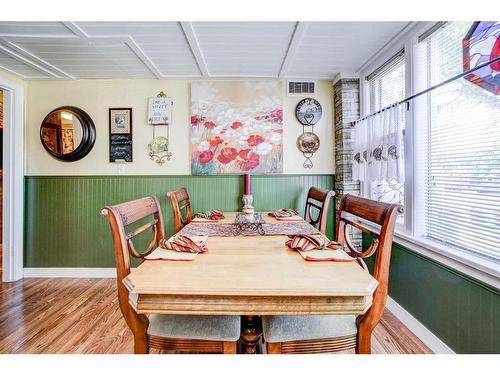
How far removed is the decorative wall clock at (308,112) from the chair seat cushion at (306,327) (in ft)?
7.56

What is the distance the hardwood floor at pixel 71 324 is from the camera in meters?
1.79

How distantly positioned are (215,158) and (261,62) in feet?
3.61

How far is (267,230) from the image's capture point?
5.65 feet

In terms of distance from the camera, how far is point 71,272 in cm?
Answer: 308

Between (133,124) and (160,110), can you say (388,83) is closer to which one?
(160,110)

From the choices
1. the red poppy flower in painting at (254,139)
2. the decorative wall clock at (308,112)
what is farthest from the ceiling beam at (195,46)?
the decorative wall clock at (308,112)

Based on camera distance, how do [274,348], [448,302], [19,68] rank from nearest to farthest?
[274,348], [448,302], [19,68]

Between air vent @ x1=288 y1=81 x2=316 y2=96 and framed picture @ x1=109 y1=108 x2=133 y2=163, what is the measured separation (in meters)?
1.84

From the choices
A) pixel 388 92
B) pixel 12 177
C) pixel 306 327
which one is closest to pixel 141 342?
pixel 306 327

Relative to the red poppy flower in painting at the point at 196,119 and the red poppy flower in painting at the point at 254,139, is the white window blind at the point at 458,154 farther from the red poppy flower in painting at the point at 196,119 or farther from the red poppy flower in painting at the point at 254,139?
the red poppy flower in painting at the point at 196,119

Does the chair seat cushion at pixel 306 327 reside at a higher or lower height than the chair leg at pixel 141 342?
higher

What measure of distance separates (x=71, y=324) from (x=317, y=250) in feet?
6.68

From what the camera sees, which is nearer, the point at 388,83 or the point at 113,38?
the point at 113,38
